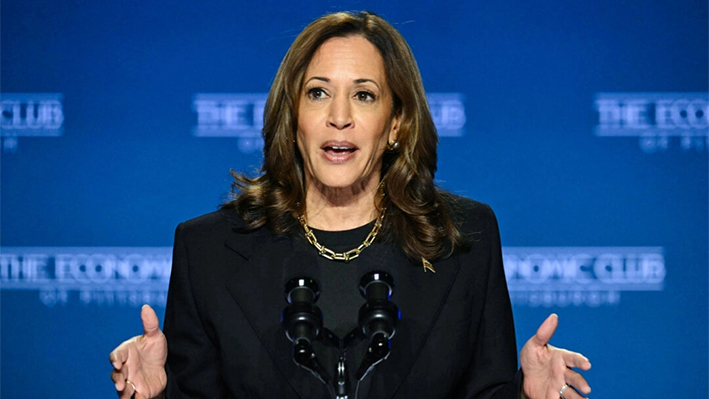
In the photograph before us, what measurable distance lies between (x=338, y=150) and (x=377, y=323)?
2.19ft

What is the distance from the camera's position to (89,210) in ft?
11.8

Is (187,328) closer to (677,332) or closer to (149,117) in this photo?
(149,117)

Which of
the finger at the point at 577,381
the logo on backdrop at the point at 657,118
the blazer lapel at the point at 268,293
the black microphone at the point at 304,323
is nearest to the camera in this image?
the black microphone at the point at 304,323

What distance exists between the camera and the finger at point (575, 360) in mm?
1613


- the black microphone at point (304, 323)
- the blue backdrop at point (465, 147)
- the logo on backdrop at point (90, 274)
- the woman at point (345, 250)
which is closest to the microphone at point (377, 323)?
the black microphone at point (304, 323)

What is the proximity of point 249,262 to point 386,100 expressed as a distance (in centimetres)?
54

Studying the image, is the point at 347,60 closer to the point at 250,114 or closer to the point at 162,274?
the point at 250,114

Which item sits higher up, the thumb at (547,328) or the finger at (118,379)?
the thumb at (547,328)

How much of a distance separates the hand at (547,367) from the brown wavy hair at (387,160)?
1.30 ft

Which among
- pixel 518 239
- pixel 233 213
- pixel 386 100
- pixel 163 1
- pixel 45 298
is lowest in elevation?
pixel 45 298

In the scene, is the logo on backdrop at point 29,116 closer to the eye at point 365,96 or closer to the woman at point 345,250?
the woman at point 345,250

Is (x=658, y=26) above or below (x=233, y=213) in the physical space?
above

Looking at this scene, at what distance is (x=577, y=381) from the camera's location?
1648 mm

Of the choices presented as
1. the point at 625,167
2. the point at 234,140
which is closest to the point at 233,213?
the point at 234,140
